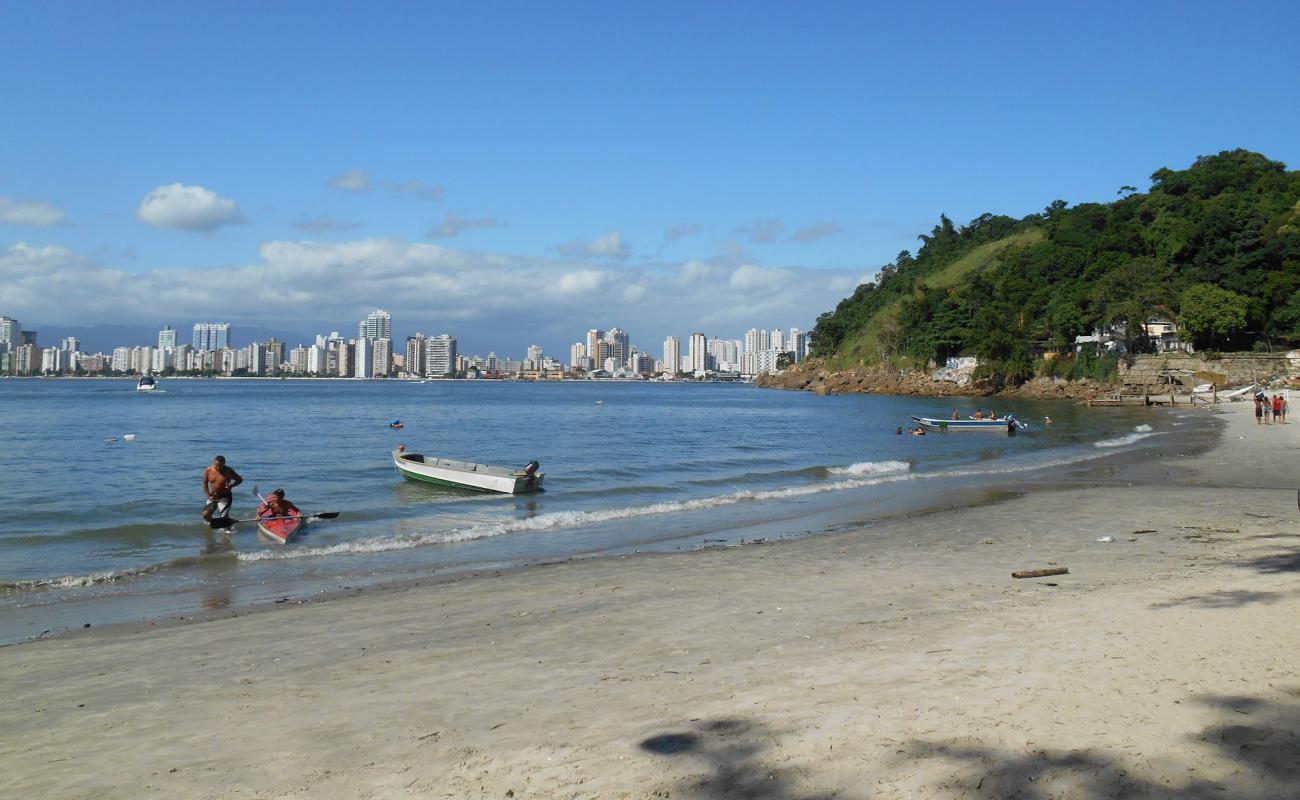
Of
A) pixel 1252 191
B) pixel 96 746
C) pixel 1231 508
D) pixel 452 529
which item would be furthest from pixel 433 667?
pixel 1252 191

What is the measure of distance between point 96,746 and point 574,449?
33.3m

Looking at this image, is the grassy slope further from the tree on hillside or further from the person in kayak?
the person in kayak

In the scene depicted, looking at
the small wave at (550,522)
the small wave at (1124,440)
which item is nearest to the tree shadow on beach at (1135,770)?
the small wave at (550,522)

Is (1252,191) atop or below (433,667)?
atop

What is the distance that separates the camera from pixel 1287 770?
4.33m

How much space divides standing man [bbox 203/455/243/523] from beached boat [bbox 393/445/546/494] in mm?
7664

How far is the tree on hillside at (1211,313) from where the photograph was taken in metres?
Result: 78.8

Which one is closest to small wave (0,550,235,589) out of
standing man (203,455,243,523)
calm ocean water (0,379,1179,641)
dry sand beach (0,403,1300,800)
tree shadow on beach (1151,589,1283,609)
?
calm ocean water (0,379,1179,641)

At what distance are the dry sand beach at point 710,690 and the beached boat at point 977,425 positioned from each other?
3652 centimetres

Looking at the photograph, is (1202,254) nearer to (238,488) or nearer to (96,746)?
(238,488)

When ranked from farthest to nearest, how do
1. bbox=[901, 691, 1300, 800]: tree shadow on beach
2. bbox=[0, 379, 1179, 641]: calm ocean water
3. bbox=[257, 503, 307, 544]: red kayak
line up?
bbox=[257, 503, 307, 544]: red kayak
bbox=[0, 379, 1179, 641]: calm ocean water
bbox=[901, 691, 1300, 800]: tree shadow on beach

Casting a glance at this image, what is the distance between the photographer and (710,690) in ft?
20.6

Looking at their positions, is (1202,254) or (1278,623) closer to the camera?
(1278,623)

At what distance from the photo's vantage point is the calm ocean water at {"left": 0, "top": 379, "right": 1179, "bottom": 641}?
13070mm
